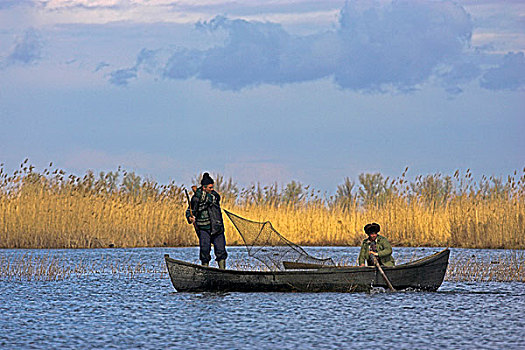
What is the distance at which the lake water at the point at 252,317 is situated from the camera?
10211 millimetres

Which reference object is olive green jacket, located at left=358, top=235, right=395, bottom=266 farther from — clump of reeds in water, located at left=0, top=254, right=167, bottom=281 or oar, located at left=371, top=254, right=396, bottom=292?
clump of reeds in water, located at left=0, top=254, right=167, bottom=281

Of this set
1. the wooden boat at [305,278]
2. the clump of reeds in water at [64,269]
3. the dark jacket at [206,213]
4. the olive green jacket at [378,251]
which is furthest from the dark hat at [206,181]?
the clump of reeds in water at [64,269]

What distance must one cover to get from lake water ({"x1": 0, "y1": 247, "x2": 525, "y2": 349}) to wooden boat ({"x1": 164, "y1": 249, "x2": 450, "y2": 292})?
183 millimetres

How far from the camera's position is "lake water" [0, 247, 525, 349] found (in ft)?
33.5

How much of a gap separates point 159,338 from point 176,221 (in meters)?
17.8

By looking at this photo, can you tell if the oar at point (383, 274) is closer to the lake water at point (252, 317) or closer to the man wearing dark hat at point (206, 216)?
the lake water at point (252, 317)

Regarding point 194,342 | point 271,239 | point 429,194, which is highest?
point 429,194

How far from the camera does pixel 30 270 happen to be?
60.0 feet

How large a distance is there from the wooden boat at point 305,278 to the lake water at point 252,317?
0.18 metres

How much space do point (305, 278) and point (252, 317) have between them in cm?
240

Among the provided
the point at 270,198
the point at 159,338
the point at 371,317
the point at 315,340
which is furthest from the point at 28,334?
the point at 270,198

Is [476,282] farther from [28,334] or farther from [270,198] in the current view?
[270,198]

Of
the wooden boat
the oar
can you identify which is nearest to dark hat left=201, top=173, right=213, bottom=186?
the wooden boat

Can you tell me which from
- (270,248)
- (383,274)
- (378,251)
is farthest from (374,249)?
(270,248)
